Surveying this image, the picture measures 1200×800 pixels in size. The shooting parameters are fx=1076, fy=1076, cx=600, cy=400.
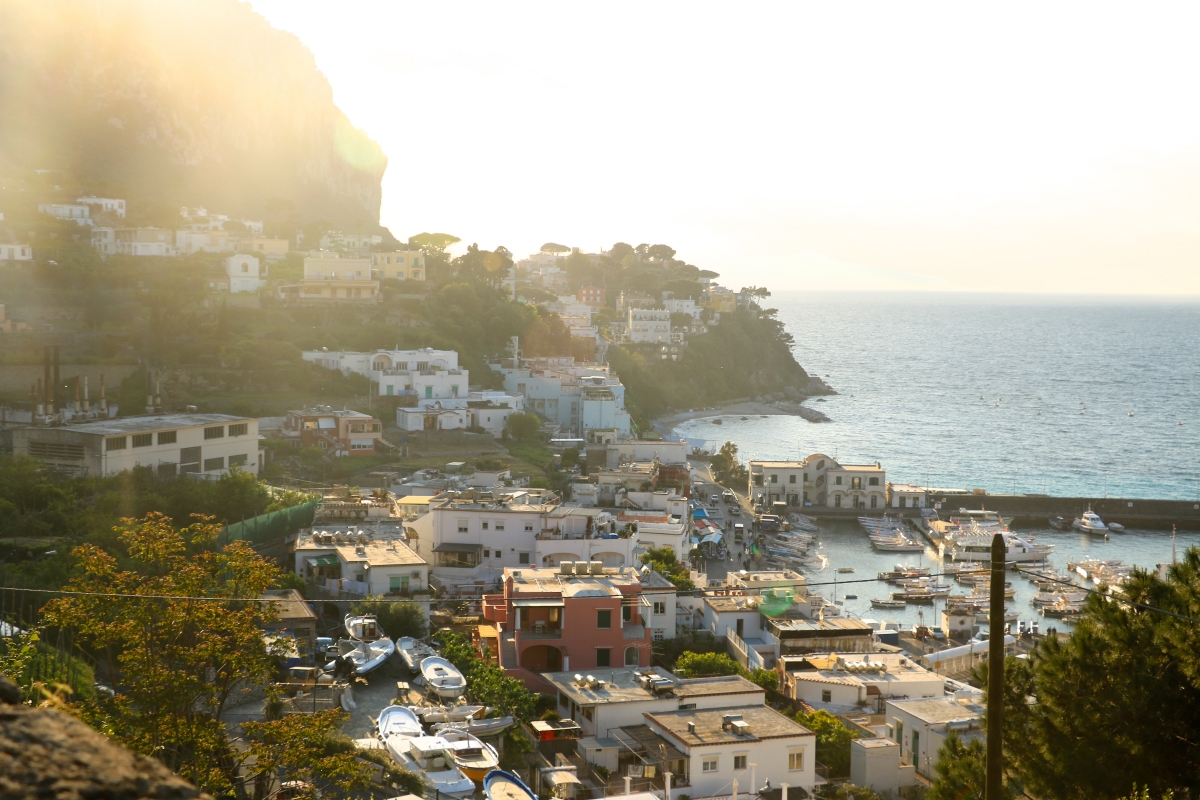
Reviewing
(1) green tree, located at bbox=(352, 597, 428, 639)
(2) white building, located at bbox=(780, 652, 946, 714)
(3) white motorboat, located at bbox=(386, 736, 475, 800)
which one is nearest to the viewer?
(3) white motorboat, located at bbox=(386, 736, 475, 800)

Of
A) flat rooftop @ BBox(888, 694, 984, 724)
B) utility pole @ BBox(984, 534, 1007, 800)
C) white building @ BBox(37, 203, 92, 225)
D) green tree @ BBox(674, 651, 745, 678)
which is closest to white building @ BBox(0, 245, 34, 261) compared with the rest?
white building @ BBox(37, 203, 92, 225)

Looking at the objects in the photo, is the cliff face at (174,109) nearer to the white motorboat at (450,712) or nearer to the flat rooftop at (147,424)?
the flat rooftop at (147,424)

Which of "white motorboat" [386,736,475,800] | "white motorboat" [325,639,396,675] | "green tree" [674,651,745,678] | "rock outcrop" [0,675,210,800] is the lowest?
"green tree" [674,651,745,678]

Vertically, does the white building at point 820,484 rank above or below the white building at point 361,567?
below

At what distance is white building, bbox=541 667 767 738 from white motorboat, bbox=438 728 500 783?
4.02 ft

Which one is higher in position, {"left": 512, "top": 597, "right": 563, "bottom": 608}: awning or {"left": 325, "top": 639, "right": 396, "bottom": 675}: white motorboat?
{"left": 512, "top": 597, "right": 563, "bottom": 608}: awning

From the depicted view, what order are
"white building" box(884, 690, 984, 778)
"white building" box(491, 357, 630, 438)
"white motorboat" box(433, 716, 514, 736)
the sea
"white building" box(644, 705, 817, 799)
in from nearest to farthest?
"white building" box(644, 705, 817, 799) < "white motorboat" box(433, 716, 514, 736) < "white building" box(884, 690, 984, 778) < the sea < "white building" box(491, 357, 630, 438)

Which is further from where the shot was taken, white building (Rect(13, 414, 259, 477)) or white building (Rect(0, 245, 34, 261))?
white building (Rect(0, 245, 34, 261))

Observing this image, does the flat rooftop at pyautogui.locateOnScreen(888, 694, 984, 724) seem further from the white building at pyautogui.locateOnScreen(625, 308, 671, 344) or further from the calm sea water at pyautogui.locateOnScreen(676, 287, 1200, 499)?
the white building at pyautogui.locateOnScreen(625, 308, 671, 344)

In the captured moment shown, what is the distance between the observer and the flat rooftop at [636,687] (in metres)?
9.88

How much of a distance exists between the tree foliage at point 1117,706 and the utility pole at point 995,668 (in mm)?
1416

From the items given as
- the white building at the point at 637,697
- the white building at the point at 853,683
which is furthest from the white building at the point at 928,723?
the white building at the point at 637,697

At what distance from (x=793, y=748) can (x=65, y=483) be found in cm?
1172

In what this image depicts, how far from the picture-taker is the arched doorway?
37.9 feet
